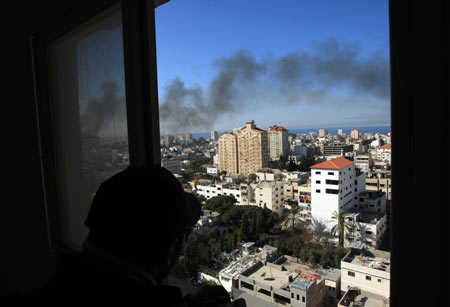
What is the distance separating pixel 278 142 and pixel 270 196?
→ 19cm

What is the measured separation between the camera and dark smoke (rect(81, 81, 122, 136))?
1.39m

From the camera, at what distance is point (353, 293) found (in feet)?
2.60

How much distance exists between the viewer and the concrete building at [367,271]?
688 mm

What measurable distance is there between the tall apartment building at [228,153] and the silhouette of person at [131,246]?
517 millimetres

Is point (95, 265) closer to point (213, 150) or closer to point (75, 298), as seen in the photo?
point (75, 298)

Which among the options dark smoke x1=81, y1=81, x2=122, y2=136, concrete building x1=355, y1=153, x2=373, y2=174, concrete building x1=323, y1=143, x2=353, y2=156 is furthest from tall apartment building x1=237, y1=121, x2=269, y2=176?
dark smoke x1=81, y1=81, x2=122, y2=136

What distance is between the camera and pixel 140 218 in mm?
614

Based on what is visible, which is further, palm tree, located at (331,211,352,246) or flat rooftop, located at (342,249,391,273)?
palm tree, located at (331,211,352,246)

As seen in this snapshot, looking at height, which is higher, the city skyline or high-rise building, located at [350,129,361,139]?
the city skyline

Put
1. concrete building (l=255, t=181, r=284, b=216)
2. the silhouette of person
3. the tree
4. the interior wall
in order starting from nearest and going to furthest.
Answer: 1. the silhouette of person
2. concrete building (l=255, t=181, r=284, b=216)
3. the tree
4. the interior wall

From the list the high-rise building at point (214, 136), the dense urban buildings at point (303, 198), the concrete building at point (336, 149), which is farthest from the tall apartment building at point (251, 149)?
the concrete building at point (336, 149)

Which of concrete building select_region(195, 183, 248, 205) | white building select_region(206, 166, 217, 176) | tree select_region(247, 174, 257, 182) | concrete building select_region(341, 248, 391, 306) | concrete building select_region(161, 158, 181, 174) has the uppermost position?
concrete building select_region(161, 158, 181, 174)

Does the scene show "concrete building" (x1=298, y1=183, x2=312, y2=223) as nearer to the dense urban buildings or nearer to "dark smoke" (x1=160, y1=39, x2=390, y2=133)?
the dense urban buildings
